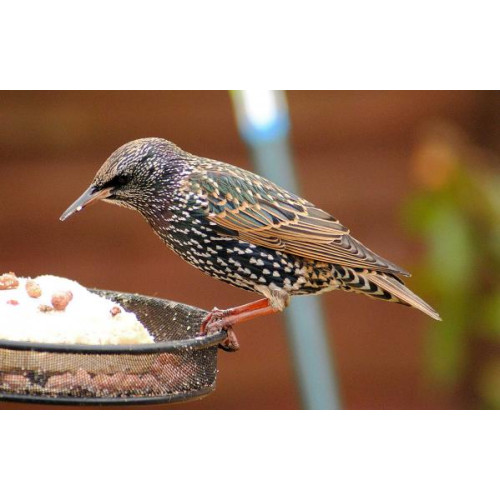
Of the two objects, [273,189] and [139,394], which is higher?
[273,189]

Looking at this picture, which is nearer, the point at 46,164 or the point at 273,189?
the point at 273,189

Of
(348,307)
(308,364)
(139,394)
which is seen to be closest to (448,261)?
(308,364)

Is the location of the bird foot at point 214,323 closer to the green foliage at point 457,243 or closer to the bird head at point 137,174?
the bird head at point 137,174

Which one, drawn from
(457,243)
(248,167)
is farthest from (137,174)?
(248,167)

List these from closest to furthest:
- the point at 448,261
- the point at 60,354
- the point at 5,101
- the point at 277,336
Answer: the point at 60,354, the point at 448,261, the point at 5,101, the point at 277,336

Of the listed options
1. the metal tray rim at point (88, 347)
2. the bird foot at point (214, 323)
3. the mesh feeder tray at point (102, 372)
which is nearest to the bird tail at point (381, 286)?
the bird foot at point (214, 323)

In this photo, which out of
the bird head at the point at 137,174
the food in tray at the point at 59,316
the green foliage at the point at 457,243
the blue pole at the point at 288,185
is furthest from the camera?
the green foliage at the point at 457,243

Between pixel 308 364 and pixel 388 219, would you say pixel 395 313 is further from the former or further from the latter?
pixel 308 364

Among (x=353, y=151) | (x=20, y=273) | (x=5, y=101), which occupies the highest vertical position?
(x=5, y=101)
